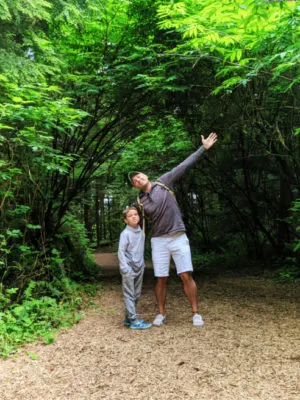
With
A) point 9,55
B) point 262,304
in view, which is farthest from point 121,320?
point 9,55

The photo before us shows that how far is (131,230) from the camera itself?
15.3 feet

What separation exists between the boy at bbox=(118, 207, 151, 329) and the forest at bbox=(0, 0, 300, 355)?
3.51 feet

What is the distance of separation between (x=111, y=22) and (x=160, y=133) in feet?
17.0

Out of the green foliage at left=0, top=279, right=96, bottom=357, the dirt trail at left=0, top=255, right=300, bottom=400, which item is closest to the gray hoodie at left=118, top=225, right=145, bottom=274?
the dirt trail at left=0, top=255, right=300, bottom=400

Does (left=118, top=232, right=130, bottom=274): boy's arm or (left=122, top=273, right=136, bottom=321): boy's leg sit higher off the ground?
(left=118, top=232, right=130, bottom=274): boy's arm

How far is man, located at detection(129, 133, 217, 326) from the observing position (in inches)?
179

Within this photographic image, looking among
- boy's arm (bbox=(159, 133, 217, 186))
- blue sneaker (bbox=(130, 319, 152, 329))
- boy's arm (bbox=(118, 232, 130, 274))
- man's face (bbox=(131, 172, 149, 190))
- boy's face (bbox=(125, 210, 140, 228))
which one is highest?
boy's arm (bbox=(159, 133, 217, 186))

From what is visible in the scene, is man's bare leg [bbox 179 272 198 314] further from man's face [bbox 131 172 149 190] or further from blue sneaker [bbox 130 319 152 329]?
man's face [bbox 131 172 149 190]

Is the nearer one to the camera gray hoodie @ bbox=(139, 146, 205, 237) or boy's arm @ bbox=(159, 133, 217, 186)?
gray hoodie @ bbox=(139, 146, 205, 237)

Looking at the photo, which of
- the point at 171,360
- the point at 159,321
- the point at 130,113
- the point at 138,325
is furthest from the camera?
the point at 130,113

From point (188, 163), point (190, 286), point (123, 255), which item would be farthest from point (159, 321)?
point (188, 163)

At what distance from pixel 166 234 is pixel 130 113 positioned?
4476 mm

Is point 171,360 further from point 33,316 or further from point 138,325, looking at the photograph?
point 33,316

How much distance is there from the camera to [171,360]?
3492mm
